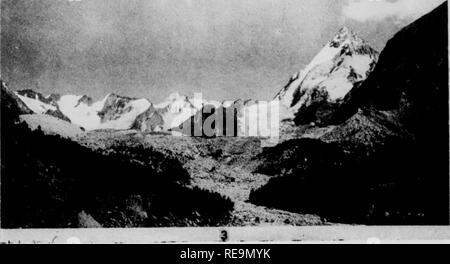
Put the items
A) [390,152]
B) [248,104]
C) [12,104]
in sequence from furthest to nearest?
1. [248,104]
2. [12,104]
3. [390,152]

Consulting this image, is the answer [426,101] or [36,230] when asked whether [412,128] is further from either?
[36,230]

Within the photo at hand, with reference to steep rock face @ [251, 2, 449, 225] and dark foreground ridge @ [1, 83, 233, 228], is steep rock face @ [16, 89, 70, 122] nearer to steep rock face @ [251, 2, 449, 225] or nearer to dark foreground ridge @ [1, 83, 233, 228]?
dark foreground ridge @ [1, 83, 233, 228]

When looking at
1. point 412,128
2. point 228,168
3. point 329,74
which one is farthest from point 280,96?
point 412,128

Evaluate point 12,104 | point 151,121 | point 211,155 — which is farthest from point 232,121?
point 12,104

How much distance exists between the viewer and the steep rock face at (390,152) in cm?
600

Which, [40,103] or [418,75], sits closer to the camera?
[418,75]

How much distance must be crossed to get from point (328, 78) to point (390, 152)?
1.16m

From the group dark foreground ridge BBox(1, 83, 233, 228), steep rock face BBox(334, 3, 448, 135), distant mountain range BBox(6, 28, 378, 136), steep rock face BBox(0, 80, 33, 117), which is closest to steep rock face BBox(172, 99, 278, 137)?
distant mountain range BBox(6, 28, 378, 136)

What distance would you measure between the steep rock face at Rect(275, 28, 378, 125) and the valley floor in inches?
26.0

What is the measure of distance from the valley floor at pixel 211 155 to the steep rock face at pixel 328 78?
659 millimetres

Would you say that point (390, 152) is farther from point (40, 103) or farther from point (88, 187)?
Result: point (40, 103)

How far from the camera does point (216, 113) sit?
21.1 ft

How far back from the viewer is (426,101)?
6.13 metres

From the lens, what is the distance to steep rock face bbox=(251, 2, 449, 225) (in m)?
6.00
